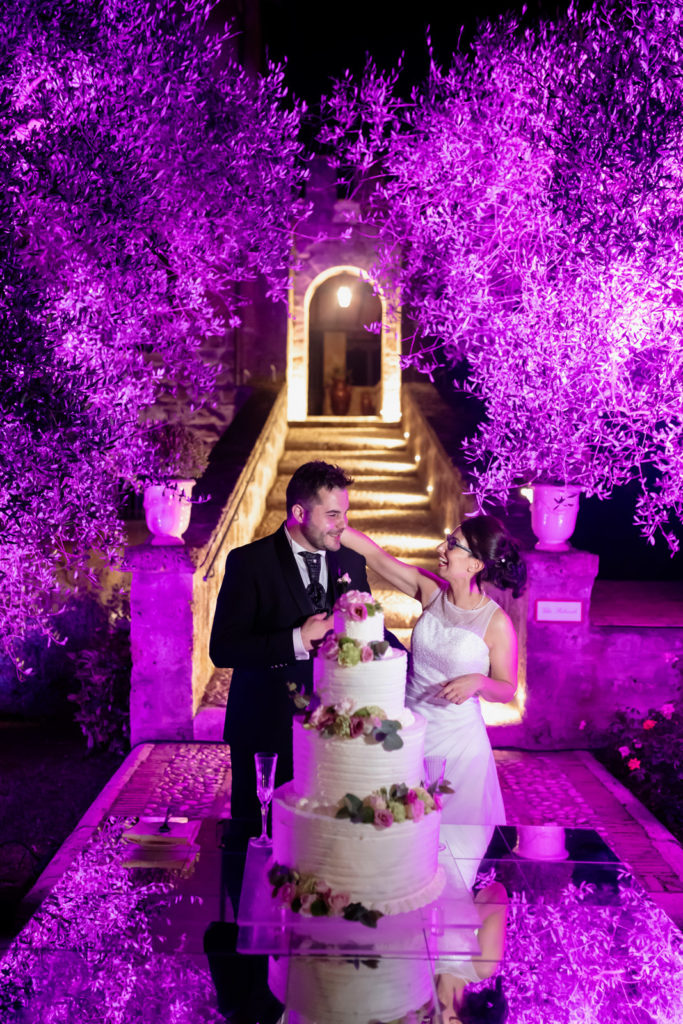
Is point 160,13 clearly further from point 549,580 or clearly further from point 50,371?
point 549,580

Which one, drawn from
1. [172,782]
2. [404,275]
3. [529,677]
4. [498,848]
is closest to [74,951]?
[498,848]

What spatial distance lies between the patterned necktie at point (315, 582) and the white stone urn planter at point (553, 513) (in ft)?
11.0

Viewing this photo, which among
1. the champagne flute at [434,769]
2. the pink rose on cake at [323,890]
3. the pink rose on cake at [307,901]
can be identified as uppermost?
the champagne flute at [434,769]

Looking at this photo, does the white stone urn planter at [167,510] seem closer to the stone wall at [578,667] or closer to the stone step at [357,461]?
the stone wall at [578,667]

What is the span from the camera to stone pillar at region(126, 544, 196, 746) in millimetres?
7141

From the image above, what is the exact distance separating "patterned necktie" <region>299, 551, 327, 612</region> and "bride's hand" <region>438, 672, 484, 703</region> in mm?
656

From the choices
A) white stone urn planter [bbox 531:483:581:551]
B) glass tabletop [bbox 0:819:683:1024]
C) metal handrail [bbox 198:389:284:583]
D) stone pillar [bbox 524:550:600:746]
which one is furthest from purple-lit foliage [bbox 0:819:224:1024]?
white stone urn planter [bbox 531:483:581:551]

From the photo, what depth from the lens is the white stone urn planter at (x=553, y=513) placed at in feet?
23.5

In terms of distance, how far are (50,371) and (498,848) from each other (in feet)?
12.8

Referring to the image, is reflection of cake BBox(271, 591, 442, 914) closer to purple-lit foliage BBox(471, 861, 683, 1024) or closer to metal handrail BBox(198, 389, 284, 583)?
purple-lit foliage BBox(471, 861, 683, 1024)

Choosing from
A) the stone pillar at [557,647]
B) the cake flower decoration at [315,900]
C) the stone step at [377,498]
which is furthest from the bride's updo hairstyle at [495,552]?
the stone step at [377,498]

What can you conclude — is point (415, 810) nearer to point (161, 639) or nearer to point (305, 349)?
point (161, 639)

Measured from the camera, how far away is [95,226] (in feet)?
22.1

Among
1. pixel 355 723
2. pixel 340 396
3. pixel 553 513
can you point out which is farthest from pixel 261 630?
pixel 340 396
